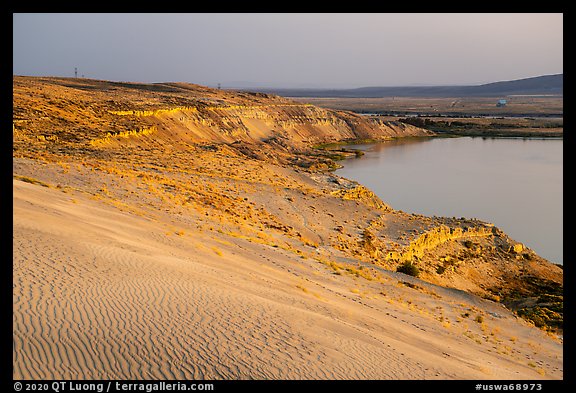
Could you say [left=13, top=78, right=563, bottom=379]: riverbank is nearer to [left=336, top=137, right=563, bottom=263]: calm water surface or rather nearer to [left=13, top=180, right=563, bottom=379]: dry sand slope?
[left=13, top=180, right=563, bottom=379]: dry sand slope

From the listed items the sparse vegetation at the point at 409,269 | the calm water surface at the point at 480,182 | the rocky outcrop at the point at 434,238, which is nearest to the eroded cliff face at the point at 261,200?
the rocky outcrop at the point at 434,238

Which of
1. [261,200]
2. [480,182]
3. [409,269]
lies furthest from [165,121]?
[409,269]

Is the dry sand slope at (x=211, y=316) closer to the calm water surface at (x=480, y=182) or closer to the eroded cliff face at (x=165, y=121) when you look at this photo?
the calm water surface at (x=480, y=182)

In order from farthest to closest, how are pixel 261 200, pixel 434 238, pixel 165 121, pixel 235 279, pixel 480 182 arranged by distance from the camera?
pixel 165 121, pixel 480 182, pixel 261 200, pixel 434 238, pixel 235 279

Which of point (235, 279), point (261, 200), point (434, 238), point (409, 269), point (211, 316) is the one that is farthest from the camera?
point (261, 200)

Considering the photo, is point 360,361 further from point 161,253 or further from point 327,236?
point 327,236

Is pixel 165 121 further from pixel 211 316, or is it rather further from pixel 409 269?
pixel 211 316
